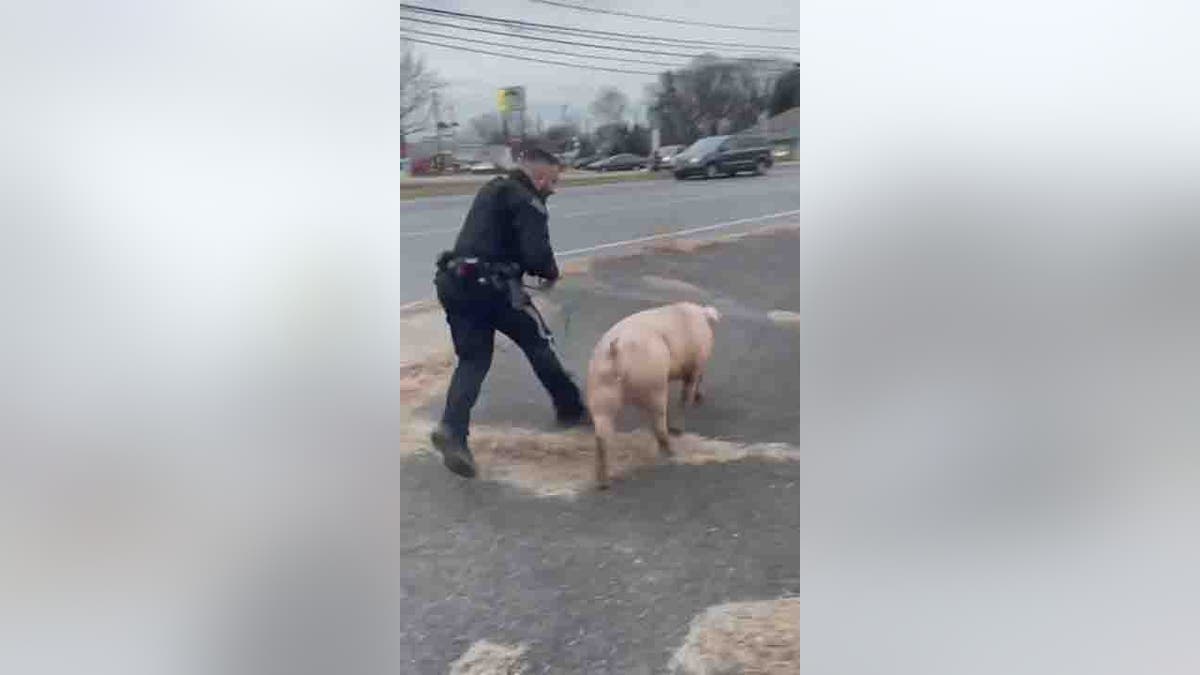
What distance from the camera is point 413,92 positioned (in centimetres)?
171

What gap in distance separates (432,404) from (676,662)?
1.66 ft

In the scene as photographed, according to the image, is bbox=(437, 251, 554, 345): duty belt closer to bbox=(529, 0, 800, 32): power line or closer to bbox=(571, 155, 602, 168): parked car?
bbox=(571, 155, 602, 168): parked car

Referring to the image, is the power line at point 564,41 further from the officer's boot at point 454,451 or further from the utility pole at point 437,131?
the officer's boot at point 454,451

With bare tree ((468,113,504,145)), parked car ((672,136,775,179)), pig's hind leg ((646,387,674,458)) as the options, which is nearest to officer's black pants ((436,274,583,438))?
pig's hind leg ((646,387,674,458))

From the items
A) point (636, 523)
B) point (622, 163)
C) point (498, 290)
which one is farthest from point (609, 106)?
point (636, 523)

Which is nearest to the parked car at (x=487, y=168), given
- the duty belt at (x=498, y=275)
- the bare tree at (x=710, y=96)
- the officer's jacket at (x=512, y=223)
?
the officer's jacket at (x=512, y=223)

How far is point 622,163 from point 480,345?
0.33 meters

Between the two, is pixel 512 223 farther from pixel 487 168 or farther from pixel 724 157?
pixel 724 157

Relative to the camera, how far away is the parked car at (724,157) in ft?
5.61

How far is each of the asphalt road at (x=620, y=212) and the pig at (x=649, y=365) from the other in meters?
0.12

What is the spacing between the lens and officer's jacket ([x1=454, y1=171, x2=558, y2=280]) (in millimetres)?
1725
